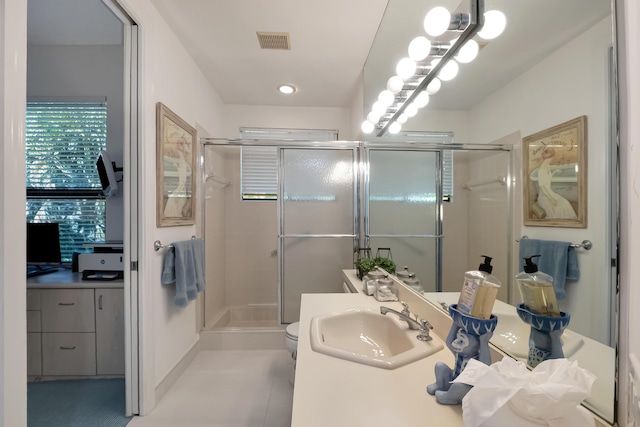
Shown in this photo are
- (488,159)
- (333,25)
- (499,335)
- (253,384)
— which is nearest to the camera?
(499,335)

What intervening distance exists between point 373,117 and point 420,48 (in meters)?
0.77

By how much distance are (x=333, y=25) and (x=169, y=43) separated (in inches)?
47.2

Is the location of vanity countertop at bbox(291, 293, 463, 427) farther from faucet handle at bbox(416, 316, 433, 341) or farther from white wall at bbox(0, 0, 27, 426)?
white wall at bbox(0, 0, 27, 426)

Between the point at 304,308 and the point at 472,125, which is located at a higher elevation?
A: the point at 472,125

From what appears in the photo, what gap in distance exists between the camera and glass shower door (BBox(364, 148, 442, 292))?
4.95ft

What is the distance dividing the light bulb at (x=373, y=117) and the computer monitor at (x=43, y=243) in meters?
2.89

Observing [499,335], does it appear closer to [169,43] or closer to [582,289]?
[582,289]

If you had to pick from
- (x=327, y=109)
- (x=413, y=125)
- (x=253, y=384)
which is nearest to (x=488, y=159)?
(x=413, y=125)

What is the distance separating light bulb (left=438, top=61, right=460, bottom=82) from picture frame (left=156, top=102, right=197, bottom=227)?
1.74 metres

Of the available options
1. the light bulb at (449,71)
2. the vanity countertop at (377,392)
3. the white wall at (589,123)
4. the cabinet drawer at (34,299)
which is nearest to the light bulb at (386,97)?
the light bulb at (449,71)

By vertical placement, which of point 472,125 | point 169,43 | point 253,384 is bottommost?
point 253,384

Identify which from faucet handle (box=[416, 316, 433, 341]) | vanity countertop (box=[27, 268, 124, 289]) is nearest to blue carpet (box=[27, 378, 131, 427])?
vanity countertop (box=[27, 268, 124, 289])

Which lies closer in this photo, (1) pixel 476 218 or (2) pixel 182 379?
(1) pixel 476 218

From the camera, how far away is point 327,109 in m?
3.08
